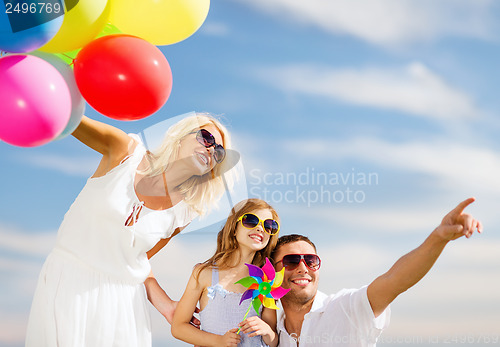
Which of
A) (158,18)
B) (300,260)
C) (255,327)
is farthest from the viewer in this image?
(300,260)

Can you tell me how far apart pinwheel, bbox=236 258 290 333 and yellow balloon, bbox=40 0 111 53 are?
199 cm

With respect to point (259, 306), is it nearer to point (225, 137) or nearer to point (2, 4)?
point (225, 137)

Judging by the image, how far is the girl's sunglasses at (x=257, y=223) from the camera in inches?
173

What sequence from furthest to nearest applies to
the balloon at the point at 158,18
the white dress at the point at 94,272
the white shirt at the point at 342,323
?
the white dress at the point at 94,272 < the white shirt at the point at 342,323 < the balloon at the point at 158,18

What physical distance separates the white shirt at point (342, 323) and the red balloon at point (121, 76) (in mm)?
1815

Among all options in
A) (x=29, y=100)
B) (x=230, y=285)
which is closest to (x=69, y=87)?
(x=29, y=100)

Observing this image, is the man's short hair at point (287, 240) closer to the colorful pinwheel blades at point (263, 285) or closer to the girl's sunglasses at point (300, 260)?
the girl's sunglasses at point (300, 260)

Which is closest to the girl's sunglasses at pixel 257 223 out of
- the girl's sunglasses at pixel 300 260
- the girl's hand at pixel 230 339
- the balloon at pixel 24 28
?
the girl's sunglasses at pixel 300 260

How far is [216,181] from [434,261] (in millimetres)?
1954

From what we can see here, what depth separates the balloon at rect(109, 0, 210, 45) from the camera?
3.35m

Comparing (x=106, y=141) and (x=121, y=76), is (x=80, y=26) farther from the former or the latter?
(x=106, y=141)

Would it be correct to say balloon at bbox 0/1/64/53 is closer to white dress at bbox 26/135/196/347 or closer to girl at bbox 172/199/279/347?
white dress at bbox 26/135/196/347

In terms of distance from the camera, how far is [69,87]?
10.2 ft

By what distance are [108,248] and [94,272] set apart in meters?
0.19
